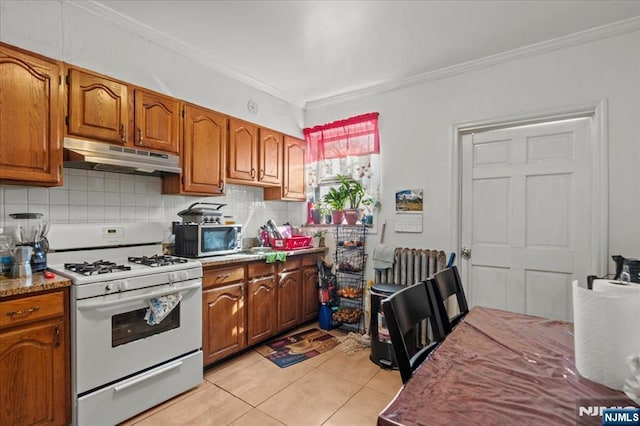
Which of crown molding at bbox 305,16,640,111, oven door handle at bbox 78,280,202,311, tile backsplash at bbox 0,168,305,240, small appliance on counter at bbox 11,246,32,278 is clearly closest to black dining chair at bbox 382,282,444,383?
oven door handle at bbox 78,280,202,311

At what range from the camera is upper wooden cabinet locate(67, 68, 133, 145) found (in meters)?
2.07

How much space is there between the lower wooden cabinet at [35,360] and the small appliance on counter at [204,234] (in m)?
0.98

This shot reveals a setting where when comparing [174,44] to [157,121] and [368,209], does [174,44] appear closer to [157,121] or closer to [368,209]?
[157,121]

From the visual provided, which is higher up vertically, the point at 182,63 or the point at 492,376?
the point at 182,63

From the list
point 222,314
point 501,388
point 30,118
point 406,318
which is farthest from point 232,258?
point 501,388

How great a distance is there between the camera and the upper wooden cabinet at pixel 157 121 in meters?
2.38

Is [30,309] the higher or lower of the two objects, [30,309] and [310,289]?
the higher

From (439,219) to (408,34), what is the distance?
1.65 metres

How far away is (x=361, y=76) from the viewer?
10.8 ft

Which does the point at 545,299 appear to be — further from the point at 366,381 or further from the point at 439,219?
the point at 366,381

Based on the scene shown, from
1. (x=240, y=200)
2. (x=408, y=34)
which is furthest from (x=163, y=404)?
(x=408, y=34)

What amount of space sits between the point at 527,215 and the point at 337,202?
5.89ft

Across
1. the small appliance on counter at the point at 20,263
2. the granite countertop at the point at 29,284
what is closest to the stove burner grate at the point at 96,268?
the granite countertop at the point at 29,284

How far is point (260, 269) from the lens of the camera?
2977 millimetres
